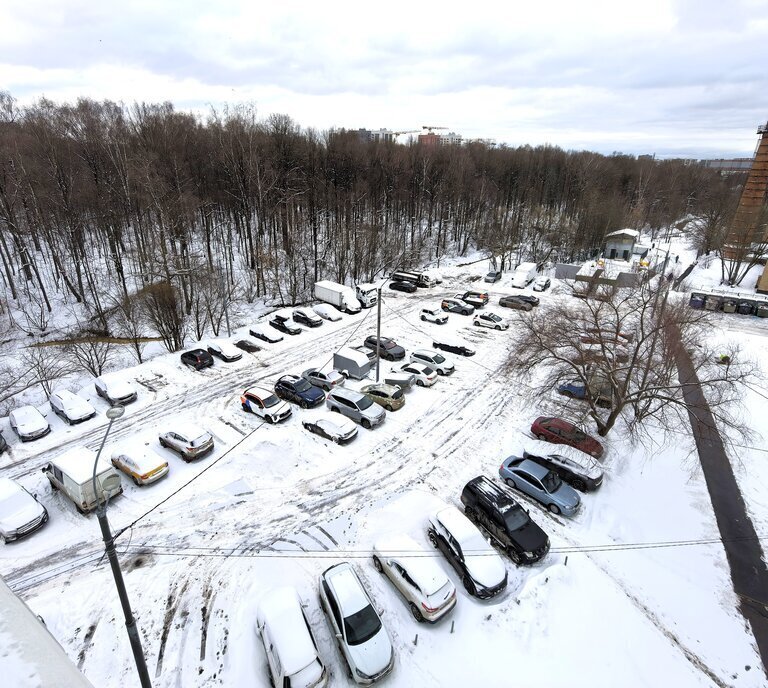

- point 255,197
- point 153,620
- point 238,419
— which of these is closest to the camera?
point 153,620

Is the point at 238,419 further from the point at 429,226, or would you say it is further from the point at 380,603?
the point at 429,226

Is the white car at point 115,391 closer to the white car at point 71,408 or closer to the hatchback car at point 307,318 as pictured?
the white car at point 71,408

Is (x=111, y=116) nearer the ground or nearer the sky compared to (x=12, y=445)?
nearer the sky

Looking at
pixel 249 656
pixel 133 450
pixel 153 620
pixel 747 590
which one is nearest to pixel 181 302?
pixel 133 450

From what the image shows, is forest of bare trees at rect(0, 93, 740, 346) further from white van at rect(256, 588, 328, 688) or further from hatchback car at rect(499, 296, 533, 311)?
white van at rect(256, 588, 328, 688)

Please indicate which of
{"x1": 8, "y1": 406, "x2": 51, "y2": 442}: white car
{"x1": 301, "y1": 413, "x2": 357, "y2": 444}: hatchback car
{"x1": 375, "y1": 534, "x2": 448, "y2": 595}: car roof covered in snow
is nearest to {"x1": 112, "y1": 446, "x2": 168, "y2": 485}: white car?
{"x1": 8, "y1": 406, "x2": 51, "y2": 442}: white car

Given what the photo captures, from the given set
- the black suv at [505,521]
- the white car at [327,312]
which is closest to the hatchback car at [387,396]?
the black suv at [505,521]
